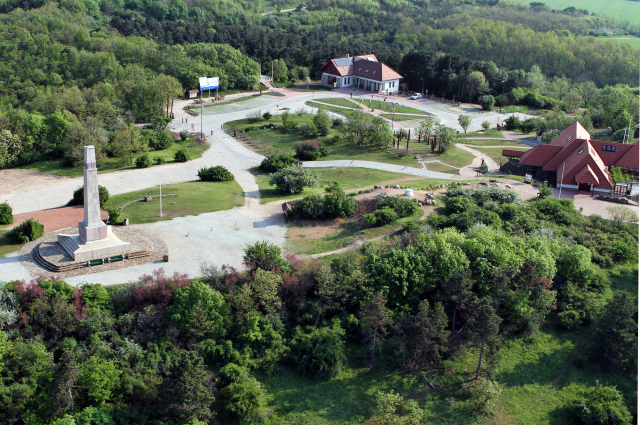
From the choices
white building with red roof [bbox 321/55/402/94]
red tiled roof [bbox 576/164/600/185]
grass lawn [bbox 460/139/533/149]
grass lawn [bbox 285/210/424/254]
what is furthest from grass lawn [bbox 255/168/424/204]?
white building with red roof [bbox 321/55/402/94]

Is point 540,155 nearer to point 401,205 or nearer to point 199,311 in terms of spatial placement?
point 401,205

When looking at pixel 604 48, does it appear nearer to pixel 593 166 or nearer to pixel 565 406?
pixel 593 166

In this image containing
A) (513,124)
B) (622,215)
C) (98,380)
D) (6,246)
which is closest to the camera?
(98,380)

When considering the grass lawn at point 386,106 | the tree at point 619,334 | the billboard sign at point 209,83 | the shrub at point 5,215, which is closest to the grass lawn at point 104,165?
the shrub at point 5,215

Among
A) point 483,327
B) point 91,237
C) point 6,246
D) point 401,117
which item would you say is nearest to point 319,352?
point 483,327

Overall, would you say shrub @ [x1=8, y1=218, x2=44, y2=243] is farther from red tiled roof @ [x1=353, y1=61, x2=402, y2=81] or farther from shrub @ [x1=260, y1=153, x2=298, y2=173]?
red tiled roof @ [x1=353, y1=61, x2=402, y2=81]

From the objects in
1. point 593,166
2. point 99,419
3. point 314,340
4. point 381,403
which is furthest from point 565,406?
point 593,166

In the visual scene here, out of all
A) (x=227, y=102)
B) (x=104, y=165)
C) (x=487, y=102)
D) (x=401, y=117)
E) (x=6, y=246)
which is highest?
(x=487, y=102)
